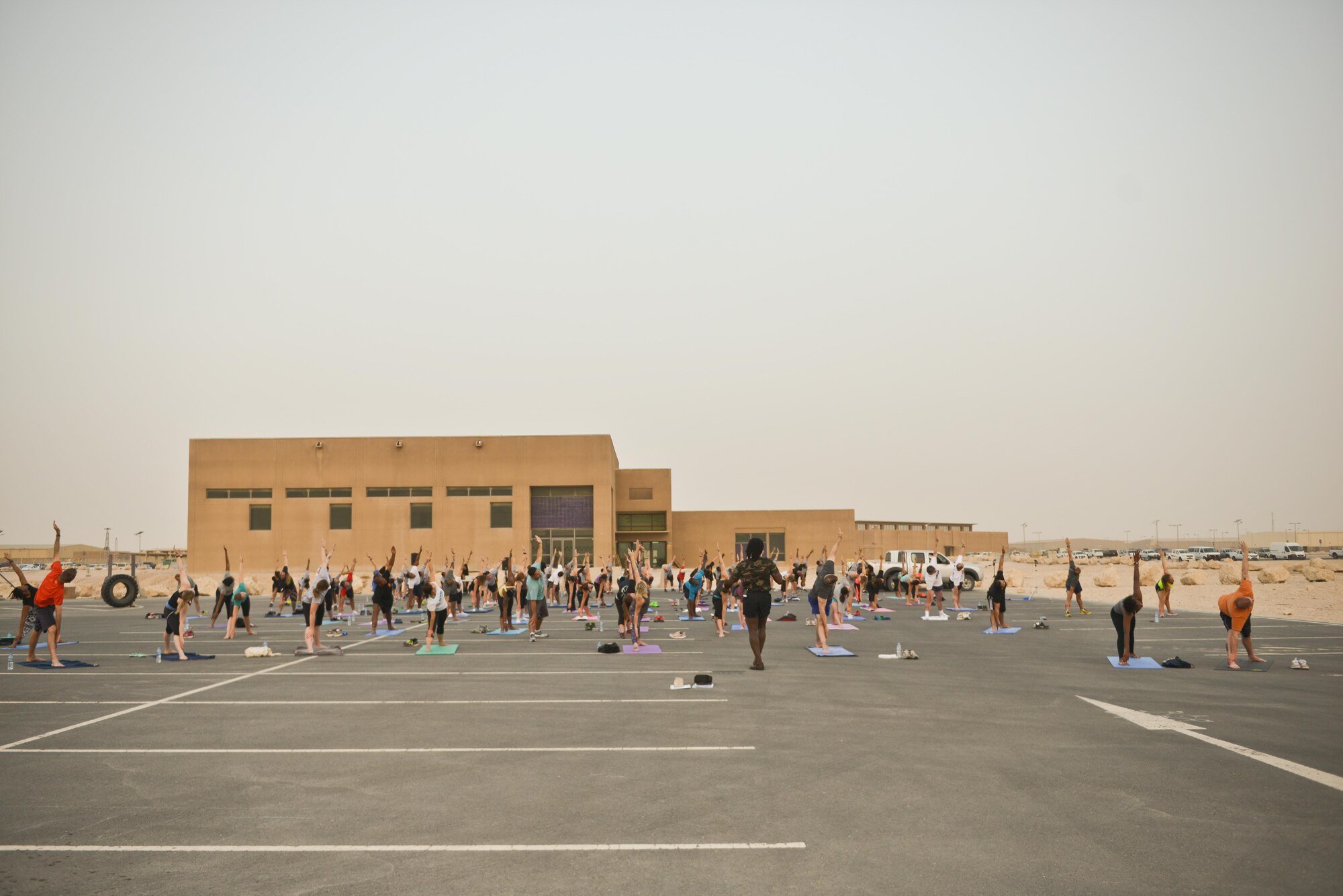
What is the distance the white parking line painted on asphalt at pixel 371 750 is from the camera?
27.8 ft

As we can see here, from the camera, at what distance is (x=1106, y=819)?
6.11m

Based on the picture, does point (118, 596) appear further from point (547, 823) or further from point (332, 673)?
point (547, 823)

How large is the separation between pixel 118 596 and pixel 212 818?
37.2 meters

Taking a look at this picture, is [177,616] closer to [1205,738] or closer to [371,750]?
[371,750]

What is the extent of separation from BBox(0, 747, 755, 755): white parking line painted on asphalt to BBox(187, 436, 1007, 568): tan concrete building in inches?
2071

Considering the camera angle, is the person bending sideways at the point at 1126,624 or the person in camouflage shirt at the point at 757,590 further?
the person bending sideways at the point at 1126,624

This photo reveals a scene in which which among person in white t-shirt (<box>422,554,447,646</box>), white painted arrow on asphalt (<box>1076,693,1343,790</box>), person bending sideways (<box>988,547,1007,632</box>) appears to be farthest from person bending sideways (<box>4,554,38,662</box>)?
person bending sideways (<box>988,547,1007,632</box>)

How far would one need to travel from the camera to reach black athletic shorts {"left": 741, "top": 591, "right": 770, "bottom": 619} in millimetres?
14367

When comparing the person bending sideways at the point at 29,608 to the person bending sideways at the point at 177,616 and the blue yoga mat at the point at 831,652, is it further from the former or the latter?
the blue yoga mat at the point at 831,652

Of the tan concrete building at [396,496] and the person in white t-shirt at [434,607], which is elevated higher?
the tan concrete building at [396,496]

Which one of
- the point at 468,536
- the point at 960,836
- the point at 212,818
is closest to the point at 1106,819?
the point at 960,836

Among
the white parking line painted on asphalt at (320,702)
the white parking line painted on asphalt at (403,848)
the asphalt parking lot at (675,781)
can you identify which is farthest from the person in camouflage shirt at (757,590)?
the white parking line painted on asphalt at (403,848)

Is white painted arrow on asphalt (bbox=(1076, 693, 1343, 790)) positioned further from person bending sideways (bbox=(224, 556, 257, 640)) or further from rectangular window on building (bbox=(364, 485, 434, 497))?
rectangular window on building (bbox=(364, 485, 434, 497))

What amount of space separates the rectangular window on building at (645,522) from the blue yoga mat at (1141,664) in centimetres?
5944
